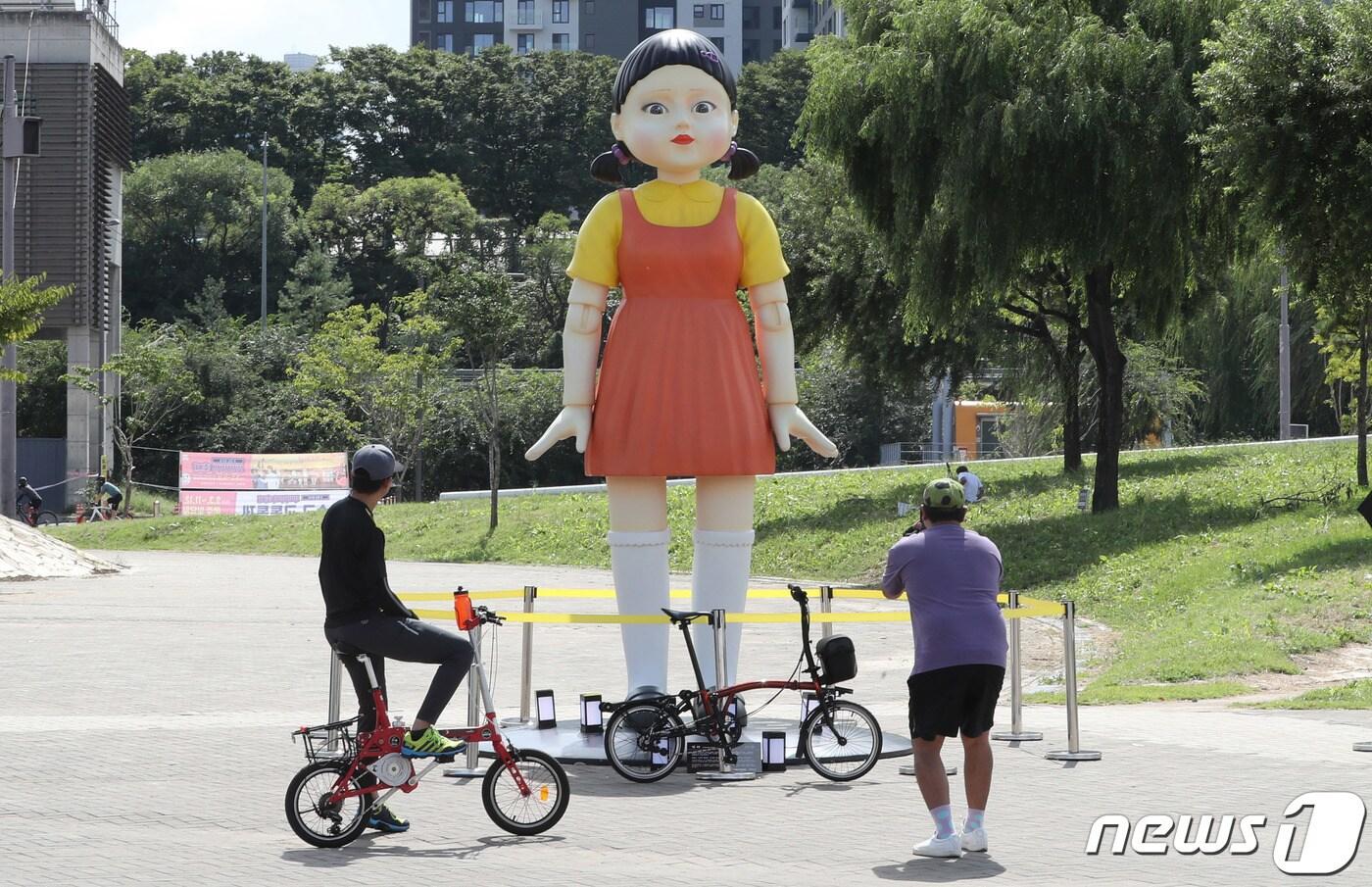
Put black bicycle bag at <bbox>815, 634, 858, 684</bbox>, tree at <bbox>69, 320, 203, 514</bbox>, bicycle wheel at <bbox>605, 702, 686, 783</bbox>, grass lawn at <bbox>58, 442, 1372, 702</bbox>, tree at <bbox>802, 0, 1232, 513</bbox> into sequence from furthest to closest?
tree at <bbox>69, 320, 203, 514</bbox>, tree at <bbox>802, 0, 1232, 513</bbox>, grass lawn at <bbox>58, 442, 1372, 702</bbox>, bicycle wheel at <bbox>605, 702, 686, 783</bbox>, black bicycle bag at <bbox>815, 634, 858, 684</bbox>

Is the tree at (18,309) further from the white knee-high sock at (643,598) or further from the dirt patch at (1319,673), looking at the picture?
the dirt patch at (1319,673)

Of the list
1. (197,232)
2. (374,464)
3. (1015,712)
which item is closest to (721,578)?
(1015,712)

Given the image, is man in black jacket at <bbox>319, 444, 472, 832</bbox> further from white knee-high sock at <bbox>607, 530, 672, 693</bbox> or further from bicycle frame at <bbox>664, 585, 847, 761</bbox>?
white knee-high sock at <bbox>607, 530, 672, 693</bbox>

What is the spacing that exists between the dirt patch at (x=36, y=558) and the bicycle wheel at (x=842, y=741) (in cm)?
1837

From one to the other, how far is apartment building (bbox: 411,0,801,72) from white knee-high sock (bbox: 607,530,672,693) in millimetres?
110278

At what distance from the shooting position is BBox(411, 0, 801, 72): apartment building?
119 meters

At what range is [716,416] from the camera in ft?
34.1

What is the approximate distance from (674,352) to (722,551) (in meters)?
1.27

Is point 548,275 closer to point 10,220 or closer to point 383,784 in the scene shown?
point 10,220

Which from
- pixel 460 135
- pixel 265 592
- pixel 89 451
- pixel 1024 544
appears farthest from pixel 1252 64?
pixel 460 135

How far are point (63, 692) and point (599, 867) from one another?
288 inches

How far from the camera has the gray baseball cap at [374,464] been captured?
26.1 ft

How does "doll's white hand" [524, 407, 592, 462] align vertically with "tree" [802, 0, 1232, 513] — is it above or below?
below

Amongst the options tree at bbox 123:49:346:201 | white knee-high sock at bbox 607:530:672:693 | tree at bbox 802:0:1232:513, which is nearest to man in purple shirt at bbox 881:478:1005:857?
white knee-high sock at bbox 607:530:672:693
